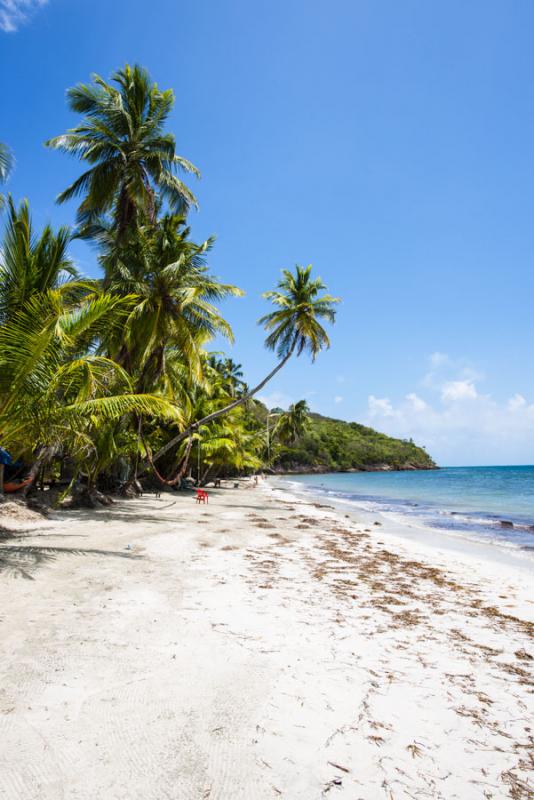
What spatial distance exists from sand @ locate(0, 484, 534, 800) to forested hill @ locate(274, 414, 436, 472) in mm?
76461

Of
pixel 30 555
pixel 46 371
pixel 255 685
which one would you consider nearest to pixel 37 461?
pixel 46 371

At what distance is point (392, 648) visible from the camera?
12.6ft

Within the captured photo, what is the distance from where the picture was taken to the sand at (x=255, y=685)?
2.19m

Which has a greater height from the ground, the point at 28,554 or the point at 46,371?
the point at 46,371

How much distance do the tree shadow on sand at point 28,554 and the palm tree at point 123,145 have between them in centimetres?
1273

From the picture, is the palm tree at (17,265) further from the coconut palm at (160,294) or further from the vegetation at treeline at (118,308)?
the coconut palm at (160,294)

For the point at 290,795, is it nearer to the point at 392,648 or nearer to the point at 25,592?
the point at 392,648

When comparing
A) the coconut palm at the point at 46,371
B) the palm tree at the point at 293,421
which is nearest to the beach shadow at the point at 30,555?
the coconut palm at the point at 46,371

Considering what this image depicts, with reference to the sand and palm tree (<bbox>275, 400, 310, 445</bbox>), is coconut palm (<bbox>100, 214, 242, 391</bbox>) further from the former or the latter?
palm tree (<bbox>275, 400, 310, 445</bbox>)

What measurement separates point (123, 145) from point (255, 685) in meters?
17.9

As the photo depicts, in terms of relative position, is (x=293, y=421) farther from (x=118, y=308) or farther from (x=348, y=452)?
(x=348, y=452)

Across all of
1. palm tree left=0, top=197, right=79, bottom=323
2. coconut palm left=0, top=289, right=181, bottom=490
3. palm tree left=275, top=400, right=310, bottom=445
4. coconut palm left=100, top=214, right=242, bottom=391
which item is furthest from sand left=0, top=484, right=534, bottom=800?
palm tree left=275, top=400, right=310, bottom=445

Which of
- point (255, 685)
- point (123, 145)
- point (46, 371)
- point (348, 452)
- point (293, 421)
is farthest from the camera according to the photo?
point (348, 452)

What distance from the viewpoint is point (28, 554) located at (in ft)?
21.8
